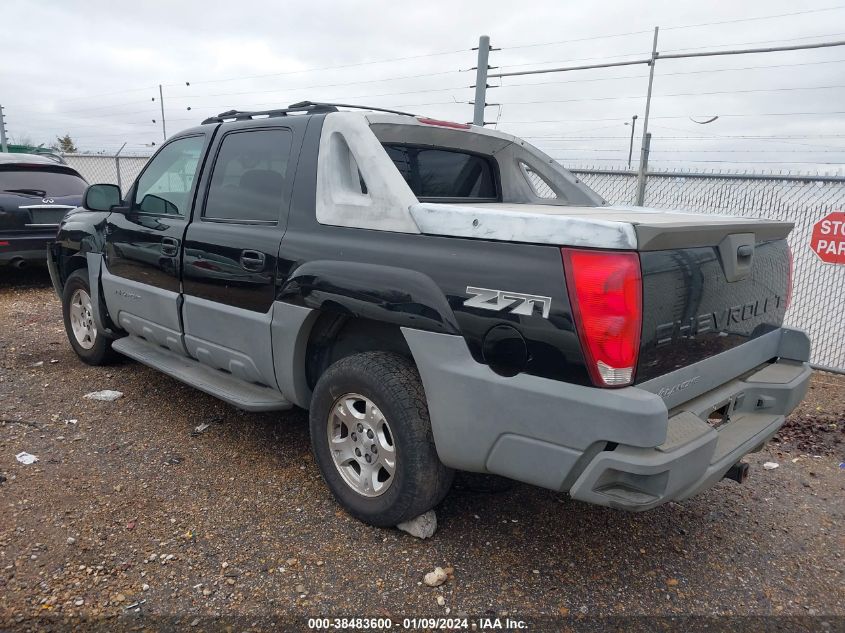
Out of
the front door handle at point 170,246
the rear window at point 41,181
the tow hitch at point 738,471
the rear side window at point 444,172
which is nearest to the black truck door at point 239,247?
the front door handle at point 170,246

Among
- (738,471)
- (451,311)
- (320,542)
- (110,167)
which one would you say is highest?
(110,167)

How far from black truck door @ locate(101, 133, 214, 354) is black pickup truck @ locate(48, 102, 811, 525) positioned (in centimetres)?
2

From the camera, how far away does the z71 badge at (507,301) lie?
215cm

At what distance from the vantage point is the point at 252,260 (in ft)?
10.7

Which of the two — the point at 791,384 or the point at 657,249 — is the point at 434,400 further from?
the point at 791,384

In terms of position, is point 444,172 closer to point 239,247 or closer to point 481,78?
point 239,247

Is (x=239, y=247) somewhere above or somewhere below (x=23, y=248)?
above

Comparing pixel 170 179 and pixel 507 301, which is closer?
pixel 507 301

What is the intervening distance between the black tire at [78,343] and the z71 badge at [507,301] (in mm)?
3848

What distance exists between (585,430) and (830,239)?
4902 mm

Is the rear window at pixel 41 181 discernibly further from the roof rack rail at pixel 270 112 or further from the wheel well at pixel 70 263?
the roof rack rail at pixel 270 112

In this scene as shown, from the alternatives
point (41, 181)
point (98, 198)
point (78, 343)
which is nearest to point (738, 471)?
point (98, 198)

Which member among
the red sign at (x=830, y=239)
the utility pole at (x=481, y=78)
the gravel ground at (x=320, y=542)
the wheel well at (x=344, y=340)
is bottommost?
the gravel ground at (x=320, y=542)

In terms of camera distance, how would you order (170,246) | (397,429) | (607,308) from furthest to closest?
(170,246) < (397,429) < (607,308)
